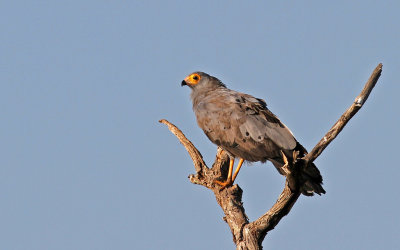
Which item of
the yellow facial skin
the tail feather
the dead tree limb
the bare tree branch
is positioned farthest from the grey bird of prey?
the bare tree branch

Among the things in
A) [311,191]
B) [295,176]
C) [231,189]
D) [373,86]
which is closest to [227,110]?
[231,189]

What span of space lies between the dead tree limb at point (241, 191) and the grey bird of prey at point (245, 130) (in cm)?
24

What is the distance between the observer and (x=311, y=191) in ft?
36.3

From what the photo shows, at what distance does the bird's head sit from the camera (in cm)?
1398

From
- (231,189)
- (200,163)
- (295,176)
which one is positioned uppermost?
(200,163)

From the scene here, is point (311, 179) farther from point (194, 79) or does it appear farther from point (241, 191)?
point (194, 79)

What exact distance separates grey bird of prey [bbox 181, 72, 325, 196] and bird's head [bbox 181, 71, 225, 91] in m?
0.67

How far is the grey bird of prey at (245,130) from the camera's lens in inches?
460

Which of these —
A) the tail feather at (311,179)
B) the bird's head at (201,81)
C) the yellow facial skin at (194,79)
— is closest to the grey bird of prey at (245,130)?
the tail feather at (311,179)

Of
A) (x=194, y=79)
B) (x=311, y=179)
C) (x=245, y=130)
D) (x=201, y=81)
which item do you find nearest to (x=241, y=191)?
(x=245, y=130)

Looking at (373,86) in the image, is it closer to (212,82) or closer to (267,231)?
(267,231)

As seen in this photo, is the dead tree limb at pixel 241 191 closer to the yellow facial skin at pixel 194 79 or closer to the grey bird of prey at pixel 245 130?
the grey bird of prey at pixel 245 130

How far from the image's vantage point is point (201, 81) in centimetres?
1408

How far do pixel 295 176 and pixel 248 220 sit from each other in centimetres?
209
